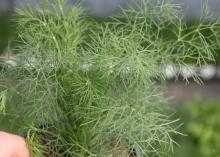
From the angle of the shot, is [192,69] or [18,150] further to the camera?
[192,69]

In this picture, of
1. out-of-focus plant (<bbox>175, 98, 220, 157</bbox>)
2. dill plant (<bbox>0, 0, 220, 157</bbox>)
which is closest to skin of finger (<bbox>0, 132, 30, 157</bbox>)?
dill plant (<bbox>0, 0, 220, 157</bbox>)

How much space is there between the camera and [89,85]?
3.84 feet

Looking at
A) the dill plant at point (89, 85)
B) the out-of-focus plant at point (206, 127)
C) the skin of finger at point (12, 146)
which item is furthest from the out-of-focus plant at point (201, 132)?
the skin of finger at point (12, 146)

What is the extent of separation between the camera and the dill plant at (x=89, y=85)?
117cm

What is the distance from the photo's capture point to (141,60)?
1.17 metres

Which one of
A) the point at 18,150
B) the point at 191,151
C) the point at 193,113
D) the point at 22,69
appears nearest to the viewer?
the point at 18,150

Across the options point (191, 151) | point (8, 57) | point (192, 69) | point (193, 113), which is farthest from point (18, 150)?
point (193, 113)

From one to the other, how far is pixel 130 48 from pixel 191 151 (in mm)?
1248

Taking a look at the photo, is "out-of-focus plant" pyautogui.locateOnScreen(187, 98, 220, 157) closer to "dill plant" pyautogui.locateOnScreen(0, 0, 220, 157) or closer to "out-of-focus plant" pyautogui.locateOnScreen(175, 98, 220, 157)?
"out-of-focus plant" pyautogui.locateOnScreen(175, 98, 220, 157)

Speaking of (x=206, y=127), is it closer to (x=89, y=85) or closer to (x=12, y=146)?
(x=89, y=85)

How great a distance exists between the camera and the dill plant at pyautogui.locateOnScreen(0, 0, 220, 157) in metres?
1.17

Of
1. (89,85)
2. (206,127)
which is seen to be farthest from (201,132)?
(89,85)

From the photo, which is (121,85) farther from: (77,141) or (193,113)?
(193,113)

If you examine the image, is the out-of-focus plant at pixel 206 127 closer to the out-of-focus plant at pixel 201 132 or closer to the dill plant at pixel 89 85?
the out-of-focus plant at pixel 201 132
